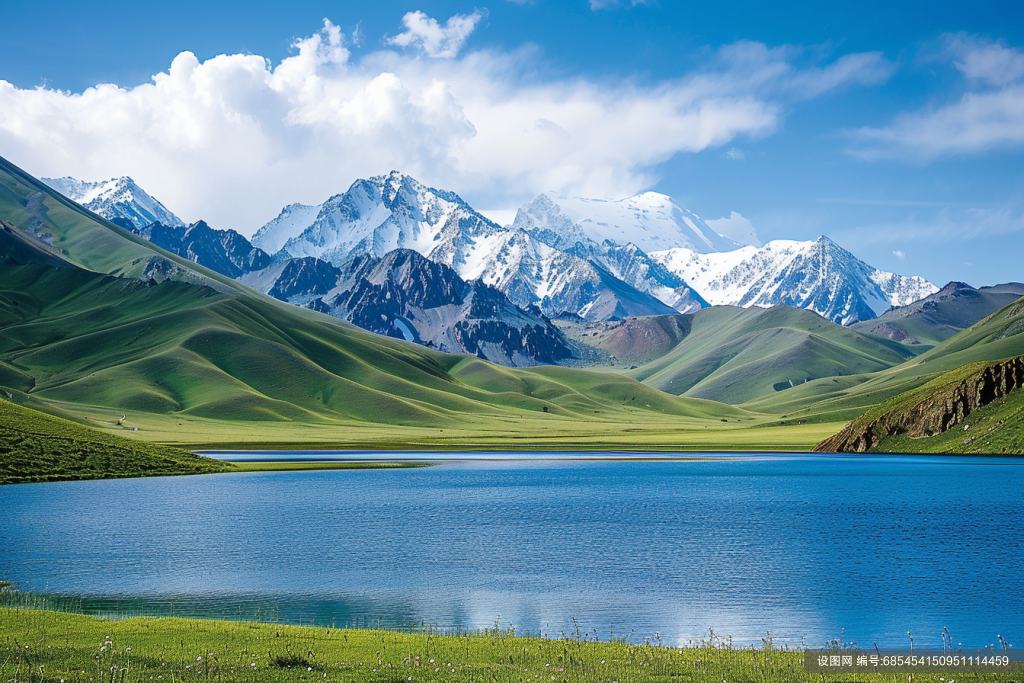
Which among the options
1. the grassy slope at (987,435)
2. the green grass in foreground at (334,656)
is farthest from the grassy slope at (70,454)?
the grassy slope at (987,435)

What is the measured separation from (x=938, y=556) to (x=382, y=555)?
109ft

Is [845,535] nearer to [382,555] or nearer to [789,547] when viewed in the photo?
[789,547]

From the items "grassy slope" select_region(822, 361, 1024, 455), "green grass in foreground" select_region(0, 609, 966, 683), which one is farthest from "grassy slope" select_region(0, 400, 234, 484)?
"grassy slope" select_region(822, 361, 1024, 455)

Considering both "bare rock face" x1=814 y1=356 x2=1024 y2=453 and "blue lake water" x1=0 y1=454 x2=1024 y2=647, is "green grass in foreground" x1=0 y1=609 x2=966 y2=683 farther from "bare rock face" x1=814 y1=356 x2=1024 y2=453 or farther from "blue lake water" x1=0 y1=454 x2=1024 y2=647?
"bare rock face" x1=814 y1=356 x2=1024 y2=453

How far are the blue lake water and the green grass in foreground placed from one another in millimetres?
4630

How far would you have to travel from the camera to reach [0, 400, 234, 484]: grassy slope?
3610 inches

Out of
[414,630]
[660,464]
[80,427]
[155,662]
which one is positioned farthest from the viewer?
[660,464]

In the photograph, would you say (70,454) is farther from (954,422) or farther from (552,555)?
(954,422)

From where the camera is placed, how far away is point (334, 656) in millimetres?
26844

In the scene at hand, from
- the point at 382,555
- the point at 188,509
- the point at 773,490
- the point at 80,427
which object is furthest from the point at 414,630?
the point at 80,427

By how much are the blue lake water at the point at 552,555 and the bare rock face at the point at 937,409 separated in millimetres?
64670

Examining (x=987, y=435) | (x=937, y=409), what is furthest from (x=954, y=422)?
(x=987, y=435)

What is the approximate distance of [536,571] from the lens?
46.0 m

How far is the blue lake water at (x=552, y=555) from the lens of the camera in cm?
3606
